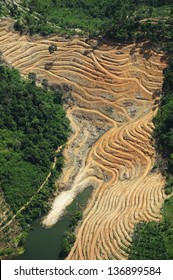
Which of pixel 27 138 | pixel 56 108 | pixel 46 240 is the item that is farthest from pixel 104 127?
pixel 46 240

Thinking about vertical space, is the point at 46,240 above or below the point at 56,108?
below

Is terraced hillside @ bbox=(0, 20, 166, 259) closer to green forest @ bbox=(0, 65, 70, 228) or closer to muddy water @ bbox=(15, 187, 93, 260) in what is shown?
muddy water @ bbox=(15, 187, 93, 260)

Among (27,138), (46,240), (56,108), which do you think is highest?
(56,108)

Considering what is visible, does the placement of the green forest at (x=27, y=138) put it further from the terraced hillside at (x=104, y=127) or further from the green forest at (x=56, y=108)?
the terraced hillside at (x=104, y=127)

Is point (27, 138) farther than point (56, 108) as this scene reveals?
No

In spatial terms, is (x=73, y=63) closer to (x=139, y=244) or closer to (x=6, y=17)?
(x=6, y=17)

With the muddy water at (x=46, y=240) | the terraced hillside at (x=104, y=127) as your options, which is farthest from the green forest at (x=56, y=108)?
the muddy water at (x=46, y=240)

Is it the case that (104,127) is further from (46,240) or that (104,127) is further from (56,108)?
(46,240)
